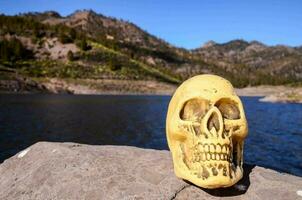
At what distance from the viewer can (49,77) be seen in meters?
117

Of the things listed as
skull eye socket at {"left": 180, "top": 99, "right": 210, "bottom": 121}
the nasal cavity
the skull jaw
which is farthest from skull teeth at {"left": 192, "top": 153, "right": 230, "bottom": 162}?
skull eye socket at {"left": 180, "top": 99, "right": 210, "bottom": 121}

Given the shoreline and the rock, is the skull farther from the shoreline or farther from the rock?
the shoreline

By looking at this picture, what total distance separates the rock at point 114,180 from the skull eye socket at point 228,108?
1382 millimetres

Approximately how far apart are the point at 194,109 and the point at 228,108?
28.3 inches

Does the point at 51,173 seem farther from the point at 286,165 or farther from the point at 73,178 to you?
the point at 286,165

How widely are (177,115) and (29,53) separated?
13884 centimetres

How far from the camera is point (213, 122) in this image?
7.84 metres

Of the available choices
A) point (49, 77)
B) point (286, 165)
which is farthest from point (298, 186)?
point (49, 77)

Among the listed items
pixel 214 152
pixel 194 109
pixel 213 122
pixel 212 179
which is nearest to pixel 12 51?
pixel 194 109

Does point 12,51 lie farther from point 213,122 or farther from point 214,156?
point 214,156

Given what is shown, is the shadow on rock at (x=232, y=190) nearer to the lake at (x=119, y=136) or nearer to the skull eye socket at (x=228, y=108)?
the skull eye socket at (x=228, y=108)

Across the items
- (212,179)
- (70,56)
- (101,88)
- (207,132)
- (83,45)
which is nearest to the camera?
(212,179)

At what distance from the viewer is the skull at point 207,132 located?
7.39 meters

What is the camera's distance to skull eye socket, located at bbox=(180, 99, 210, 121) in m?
8.03
